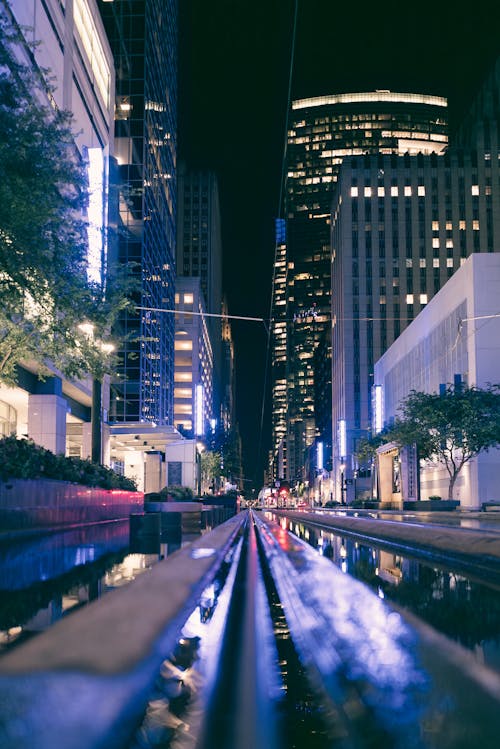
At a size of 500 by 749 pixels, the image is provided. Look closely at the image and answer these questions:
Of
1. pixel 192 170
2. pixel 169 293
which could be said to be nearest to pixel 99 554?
pixel 169 293

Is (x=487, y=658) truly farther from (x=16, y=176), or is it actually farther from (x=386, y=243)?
(x=386, y=243)

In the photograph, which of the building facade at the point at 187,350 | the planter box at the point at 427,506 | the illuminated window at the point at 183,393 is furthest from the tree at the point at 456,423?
the illuminated window at the point at 183,393

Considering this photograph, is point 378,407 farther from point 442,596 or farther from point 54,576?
point 442,596

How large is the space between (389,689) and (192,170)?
19190cm

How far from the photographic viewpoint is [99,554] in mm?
7188

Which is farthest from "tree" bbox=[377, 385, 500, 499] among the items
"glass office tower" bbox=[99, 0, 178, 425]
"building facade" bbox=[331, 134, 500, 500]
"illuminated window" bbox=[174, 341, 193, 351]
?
"illuminated window" bbox=[174, 341, 193, 351]

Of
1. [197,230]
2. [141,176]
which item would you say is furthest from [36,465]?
[197,230]

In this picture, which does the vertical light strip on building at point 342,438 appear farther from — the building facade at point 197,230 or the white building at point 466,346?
the building facade at point 197,230

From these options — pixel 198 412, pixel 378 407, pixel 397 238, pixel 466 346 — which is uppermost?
pixel 397 238

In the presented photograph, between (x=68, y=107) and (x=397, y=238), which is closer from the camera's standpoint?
(x=68, y=107)

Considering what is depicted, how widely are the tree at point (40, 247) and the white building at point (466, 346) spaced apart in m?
35.0

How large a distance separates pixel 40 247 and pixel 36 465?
459cm

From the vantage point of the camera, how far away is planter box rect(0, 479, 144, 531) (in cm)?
974

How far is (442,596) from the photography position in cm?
416
